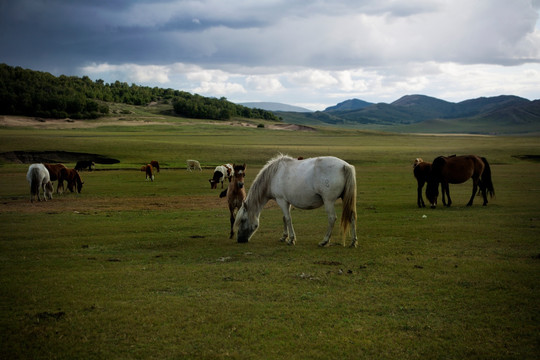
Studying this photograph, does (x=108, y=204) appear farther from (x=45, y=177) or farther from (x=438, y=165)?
(x=438, y=165)

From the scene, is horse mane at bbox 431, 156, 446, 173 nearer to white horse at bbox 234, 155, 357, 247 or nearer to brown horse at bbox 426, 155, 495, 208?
brown horse at bbox 426, 155, 495, 208

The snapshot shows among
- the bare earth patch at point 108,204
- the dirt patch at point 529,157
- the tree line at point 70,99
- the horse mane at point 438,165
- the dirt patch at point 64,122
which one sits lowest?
the bare earth patch at point 108,204

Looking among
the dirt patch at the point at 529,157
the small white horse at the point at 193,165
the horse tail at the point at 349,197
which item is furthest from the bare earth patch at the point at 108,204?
the dirt patch at the point at 529,157

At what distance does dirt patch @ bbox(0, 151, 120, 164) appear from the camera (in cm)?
4341

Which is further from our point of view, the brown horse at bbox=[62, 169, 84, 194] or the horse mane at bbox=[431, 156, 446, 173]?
the brown horse at bbox=[62, 169, 84, 194]

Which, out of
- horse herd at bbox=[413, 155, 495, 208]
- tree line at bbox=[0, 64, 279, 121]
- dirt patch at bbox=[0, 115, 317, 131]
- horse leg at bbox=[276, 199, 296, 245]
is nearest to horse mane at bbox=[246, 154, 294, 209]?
horse leg at bbox=[276, 199, 296, 245]

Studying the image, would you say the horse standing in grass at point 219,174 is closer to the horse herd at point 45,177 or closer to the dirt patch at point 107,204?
the dirt patch at point 107,204

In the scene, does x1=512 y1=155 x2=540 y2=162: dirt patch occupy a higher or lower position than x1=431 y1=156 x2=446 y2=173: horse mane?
lower

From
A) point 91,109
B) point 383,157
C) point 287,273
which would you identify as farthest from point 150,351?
point 91,109

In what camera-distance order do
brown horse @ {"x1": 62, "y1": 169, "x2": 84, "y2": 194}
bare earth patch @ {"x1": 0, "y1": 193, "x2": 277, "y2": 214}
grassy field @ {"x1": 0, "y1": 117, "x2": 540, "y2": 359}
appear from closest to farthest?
grassy field @ {"x1": 0, "y1": 117, "x2": 540, "y2": 359}, bare earth patch @ {"x1": 0, "y1": 193, "x2": 277, "y2": 214}, brown horse @ {"x1": 62, "y1": 169, "x2": 84, "y2": 194}

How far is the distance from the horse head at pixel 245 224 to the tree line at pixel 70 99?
103 m

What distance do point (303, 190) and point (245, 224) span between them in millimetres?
1881

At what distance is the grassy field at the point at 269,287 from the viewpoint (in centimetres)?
561

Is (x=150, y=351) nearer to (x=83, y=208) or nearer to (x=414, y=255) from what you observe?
(x=414, y=255)
